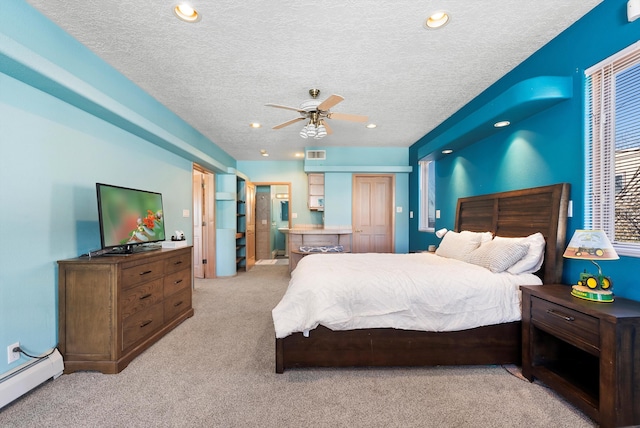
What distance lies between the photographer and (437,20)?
78.3 inches

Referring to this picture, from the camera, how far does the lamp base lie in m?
1.67

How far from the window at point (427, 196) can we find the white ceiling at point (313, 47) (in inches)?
65.3

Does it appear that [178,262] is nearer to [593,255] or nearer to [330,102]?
[330,102]

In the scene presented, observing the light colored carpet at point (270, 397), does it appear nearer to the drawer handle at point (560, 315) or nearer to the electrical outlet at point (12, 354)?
the electrical outlet at point (12, 354)

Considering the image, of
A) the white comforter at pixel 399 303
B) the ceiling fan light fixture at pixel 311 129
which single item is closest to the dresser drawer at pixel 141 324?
the white comforter at pixel 399 303

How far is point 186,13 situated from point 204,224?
3990 mm

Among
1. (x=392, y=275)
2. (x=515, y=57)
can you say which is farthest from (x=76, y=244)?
(x=515, y=57)

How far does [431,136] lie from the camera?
A: 4613 mm

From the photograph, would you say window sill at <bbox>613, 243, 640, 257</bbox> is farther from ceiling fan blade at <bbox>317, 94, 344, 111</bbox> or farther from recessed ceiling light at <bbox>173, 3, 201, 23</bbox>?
recessed ceiling light at <bbox>173, 3, 201, 23</bbox>

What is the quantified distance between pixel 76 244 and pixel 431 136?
4808 mm

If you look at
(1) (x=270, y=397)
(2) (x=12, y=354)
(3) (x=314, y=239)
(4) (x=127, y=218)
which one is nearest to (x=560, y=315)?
(1) (x=270, y=397)

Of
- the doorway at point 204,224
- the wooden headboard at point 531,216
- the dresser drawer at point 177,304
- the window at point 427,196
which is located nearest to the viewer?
the wooden headboard at point 531,216

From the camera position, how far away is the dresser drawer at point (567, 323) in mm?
1546

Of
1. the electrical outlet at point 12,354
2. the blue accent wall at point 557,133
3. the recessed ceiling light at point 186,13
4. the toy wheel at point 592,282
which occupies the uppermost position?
the recessed ceiling light at point 186,13
